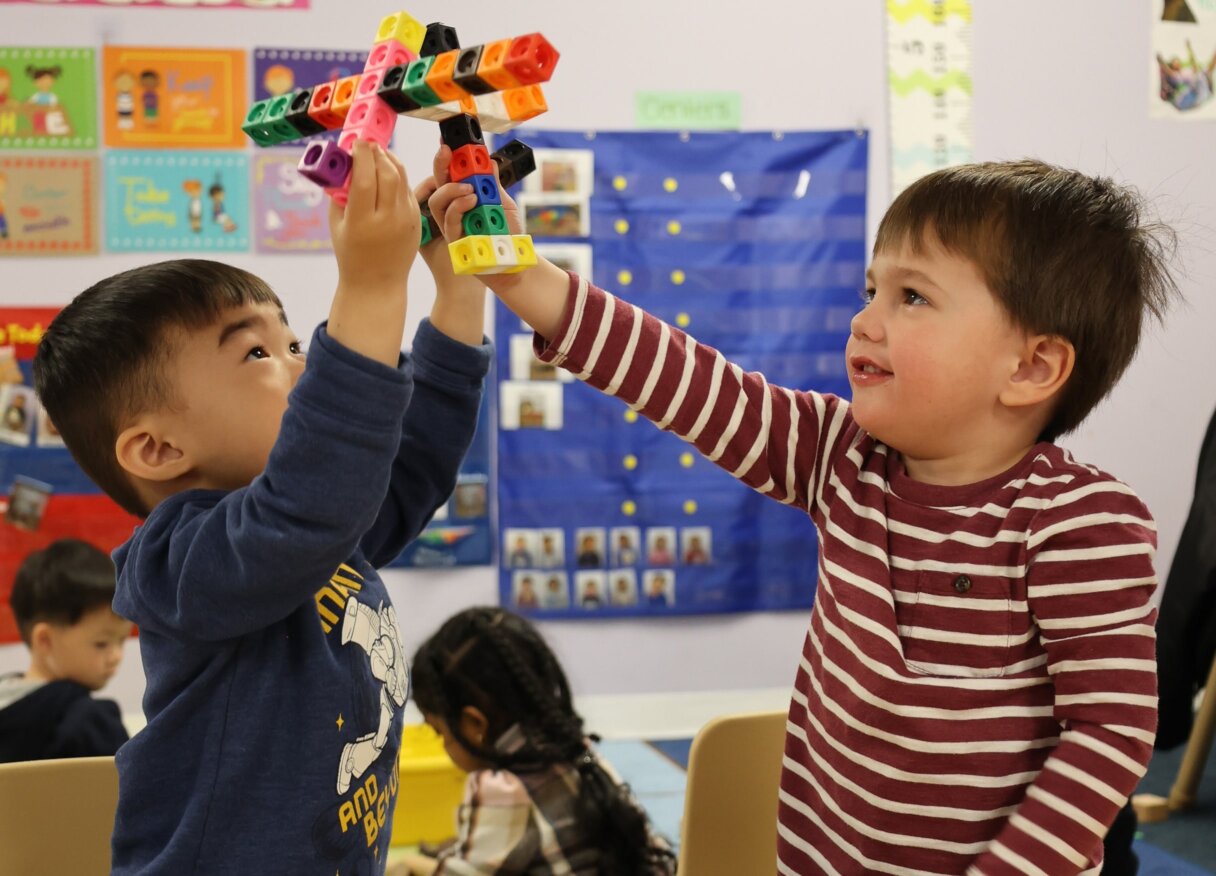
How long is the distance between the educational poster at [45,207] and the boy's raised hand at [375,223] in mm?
2334

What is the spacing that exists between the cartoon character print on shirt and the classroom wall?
6.65 feet

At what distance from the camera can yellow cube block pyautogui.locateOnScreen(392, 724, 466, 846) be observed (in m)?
2.37

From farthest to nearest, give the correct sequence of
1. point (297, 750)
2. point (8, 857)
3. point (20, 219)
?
point (20, 219) → point (8, 857) → point (297, 750)

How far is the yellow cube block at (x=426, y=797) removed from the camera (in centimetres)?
237

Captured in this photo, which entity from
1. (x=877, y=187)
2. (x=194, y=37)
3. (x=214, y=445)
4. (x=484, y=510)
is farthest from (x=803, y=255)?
(x=214, y=445)

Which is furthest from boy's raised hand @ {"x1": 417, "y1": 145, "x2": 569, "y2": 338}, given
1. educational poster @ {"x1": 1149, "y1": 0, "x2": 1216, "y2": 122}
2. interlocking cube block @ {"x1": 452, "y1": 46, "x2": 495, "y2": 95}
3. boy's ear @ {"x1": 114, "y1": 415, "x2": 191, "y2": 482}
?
educational poster @ {"x1": 1149, "y1": 0, "x2": 1216, "y2": 122}

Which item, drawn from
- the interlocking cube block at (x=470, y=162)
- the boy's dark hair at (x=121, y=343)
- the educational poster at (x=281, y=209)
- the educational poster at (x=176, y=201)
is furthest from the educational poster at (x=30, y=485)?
the interlocking cube block at (x=470, y=162)

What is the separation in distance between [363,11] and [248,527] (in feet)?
8.00

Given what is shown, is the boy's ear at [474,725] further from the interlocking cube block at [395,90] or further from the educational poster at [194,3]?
the educational poster at [194,3]

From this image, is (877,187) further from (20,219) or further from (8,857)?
(8,857)

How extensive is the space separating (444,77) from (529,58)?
0.06 metres

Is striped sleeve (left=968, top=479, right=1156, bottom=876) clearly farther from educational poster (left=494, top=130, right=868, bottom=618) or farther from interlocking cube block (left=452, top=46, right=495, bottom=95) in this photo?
educational poster (left=494, top=130, right=868, bottom=618)

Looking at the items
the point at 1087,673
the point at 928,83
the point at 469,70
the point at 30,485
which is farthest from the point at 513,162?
the point at 928,83

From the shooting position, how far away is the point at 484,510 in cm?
300
